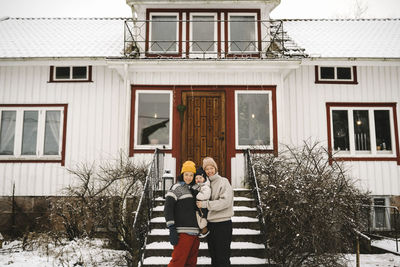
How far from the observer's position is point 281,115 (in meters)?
9.45

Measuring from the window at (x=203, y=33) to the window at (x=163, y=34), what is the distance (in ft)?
1.81

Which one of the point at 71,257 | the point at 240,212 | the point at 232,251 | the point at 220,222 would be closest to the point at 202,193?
the point at 220,222

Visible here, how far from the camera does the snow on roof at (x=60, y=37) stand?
9.85 meters

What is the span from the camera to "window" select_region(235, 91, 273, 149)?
962cm

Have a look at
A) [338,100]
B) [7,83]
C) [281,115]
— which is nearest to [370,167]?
[338,100]

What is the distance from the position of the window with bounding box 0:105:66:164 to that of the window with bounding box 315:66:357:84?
313 inches

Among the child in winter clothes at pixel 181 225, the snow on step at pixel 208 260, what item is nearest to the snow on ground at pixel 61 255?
the snow on step at pixel 208 260

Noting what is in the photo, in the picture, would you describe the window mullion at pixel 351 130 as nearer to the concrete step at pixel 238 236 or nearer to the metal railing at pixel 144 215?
the concrete step at pixel 238 236

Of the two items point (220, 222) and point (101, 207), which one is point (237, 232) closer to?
point (220, 222)

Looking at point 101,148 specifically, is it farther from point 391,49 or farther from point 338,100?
point 391,49

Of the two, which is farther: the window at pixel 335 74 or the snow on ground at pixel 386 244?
the window at pixel 335 74

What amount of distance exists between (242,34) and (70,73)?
5601 millimetres

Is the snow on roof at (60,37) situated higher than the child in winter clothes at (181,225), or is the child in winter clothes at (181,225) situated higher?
the snow on roof at (60,37)

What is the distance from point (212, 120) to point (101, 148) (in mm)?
3427
